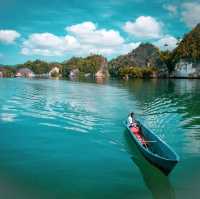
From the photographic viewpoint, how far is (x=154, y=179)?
1738cm

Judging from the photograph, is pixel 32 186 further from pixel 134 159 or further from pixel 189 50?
pixel 189 50

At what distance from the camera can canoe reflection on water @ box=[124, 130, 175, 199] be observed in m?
15.6

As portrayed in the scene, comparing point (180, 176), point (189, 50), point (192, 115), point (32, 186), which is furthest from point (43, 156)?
point (189, 50)

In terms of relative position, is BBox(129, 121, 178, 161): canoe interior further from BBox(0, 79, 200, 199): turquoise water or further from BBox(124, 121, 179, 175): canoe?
BBox(0, 79, 200, 199): turquoise water

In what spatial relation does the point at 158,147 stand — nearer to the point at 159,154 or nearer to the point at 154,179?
the point at 159,154

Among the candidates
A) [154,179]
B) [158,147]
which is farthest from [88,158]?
[154,179]

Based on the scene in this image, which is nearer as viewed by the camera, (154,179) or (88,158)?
(154,179)

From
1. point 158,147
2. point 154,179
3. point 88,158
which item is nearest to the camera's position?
point 154,179

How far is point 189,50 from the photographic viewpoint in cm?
16388

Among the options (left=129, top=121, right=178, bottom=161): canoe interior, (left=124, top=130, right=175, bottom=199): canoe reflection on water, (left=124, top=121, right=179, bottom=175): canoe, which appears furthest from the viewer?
(left=129, top=121, right=178, bottom=161): canoe interior

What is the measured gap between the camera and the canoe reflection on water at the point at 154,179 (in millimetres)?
15569

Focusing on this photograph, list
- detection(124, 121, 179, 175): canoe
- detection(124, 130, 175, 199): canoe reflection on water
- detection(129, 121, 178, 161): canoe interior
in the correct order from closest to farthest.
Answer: detection(124, 130, 175, 199): canoe reflection on water, detection(124, 121, 179, 175): canoe, detection(129, 121, 178, 161): canoe interior

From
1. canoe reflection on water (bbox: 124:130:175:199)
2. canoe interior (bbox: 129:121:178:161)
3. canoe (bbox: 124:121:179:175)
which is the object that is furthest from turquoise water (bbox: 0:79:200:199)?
canoe interior (bbox: 129:121:178:161)

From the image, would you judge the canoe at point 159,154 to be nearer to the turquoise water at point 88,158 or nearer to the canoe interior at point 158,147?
the canoe interior at point 158,147
